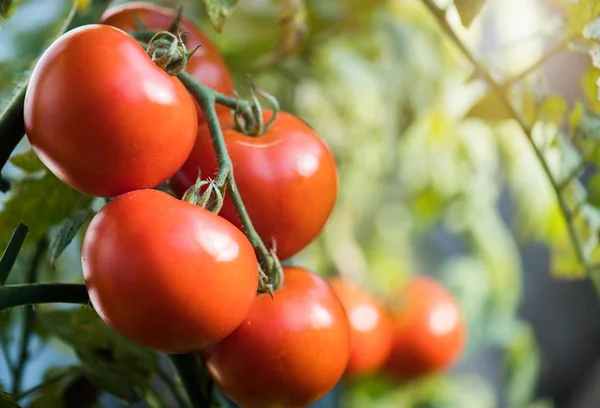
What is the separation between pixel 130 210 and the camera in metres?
0.27

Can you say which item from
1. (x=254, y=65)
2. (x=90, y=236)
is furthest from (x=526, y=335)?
(x=90, y=236)

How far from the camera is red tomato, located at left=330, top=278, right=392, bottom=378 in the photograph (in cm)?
71

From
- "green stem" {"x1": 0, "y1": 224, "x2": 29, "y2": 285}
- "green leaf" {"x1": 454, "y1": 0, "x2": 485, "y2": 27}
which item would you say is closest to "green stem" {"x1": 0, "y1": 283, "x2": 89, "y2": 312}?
"green stem" {"x1": 0, "y1": 224, "x2": 29, "y2": 285}

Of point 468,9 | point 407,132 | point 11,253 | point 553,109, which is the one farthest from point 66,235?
point 407,132

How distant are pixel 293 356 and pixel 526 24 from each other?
765mm

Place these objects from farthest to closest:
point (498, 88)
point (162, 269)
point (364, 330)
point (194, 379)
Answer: point (364, 330) < point (498, 88) < point (194, 379) < point (162, 269)

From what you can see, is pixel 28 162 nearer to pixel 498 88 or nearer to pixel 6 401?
pixel 6 401

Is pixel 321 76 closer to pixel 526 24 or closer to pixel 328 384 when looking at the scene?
pixel 526 24

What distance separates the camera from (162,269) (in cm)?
26

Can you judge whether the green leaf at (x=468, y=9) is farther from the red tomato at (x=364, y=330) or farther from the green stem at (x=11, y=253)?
the red tomato at (x=364, y=330)

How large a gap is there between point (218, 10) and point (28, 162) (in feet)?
0.40

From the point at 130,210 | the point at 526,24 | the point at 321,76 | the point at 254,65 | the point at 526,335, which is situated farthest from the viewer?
the point at 526,335

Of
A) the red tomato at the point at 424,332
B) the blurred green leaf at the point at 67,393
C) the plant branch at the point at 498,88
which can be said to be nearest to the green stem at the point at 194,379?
the blurred green leaf at the point at 67,393

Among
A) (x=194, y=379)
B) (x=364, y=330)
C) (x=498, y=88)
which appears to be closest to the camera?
(x=194, y=379)
